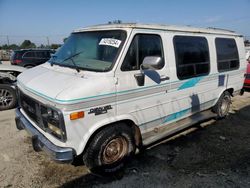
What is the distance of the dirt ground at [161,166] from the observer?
3346 mm

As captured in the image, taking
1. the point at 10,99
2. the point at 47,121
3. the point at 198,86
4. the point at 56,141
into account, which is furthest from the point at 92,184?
the point at 10,99

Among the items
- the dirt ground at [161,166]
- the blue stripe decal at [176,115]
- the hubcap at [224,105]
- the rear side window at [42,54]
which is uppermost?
the rear side window at [42,54]

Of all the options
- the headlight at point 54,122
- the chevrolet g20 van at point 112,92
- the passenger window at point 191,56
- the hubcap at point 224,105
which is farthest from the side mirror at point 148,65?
the hubcap at point 224,105

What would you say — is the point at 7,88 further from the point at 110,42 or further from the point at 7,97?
the point at 110,42

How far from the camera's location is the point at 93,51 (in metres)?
3.52

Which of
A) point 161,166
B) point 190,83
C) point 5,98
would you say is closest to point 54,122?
point 161,166

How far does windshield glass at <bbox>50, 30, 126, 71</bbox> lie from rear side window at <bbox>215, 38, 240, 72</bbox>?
2.94 metres

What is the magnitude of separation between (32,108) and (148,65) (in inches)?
75.3

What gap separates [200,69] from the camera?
4680mm

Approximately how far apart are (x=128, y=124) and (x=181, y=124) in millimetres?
1423

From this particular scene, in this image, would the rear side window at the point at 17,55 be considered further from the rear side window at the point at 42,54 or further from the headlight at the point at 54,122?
the headlight at the point at 54,122

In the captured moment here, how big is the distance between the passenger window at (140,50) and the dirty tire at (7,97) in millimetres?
4916

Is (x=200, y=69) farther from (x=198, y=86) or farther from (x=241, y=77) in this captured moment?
(x=241, y=77)

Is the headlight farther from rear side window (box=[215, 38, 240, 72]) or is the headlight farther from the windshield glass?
rear side window (box=[215, 38, 240, 72])
